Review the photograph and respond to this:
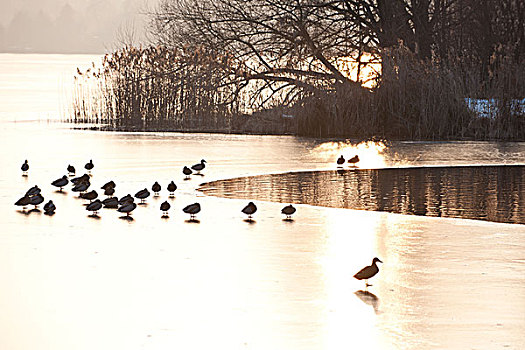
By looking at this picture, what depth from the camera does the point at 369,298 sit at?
709cm

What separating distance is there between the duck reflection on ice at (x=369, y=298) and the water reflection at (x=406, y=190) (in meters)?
4.09

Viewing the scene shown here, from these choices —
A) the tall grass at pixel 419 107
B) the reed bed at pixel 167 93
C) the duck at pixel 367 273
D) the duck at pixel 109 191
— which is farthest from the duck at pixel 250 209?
the reed bed at pixel 167 93

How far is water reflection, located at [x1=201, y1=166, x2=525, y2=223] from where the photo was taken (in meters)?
11.8

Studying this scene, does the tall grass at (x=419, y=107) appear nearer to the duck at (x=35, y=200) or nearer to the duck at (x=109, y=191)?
the duck at (x=109, y=191)

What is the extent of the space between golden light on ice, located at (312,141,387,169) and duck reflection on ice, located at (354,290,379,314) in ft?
30.1

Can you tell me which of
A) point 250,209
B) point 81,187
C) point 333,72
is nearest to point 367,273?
point 250,209

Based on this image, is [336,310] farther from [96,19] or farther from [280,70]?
[96,19]

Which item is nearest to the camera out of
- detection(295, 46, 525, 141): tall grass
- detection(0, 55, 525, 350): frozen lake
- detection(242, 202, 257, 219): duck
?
detection(0, 55, 525, 350): frozen lake

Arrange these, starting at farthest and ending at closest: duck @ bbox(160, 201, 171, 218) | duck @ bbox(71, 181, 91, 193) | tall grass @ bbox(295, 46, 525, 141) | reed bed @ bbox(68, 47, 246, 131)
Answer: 1. reed bed @ bbox(68, 47, 246, 131)
2. tall grass @ bbox(295, 46, 525, 141)
3. duck @ bbox(71, 181, 91, 193)
4. duck @ bbox(160, 201, 171, 218)

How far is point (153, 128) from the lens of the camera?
24406 millimetres

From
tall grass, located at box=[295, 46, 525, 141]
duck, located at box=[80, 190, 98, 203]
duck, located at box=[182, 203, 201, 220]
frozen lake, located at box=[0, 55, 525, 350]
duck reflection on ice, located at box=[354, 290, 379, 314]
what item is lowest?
duck reflection on ice, located at box=[354, 290, 379, 314]

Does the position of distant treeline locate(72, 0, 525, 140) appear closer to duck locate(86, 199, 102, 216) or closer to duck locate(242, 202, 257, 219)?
duck locate(242, 202, 257, 219)

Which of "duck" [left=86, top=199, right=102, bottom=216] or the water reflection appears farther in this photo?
the water reflection

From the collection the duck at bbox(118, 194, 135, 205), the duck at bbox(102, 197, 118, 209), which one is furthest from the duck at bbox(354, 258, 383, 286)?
the duck at bbox(102, 197, 118, 209)
